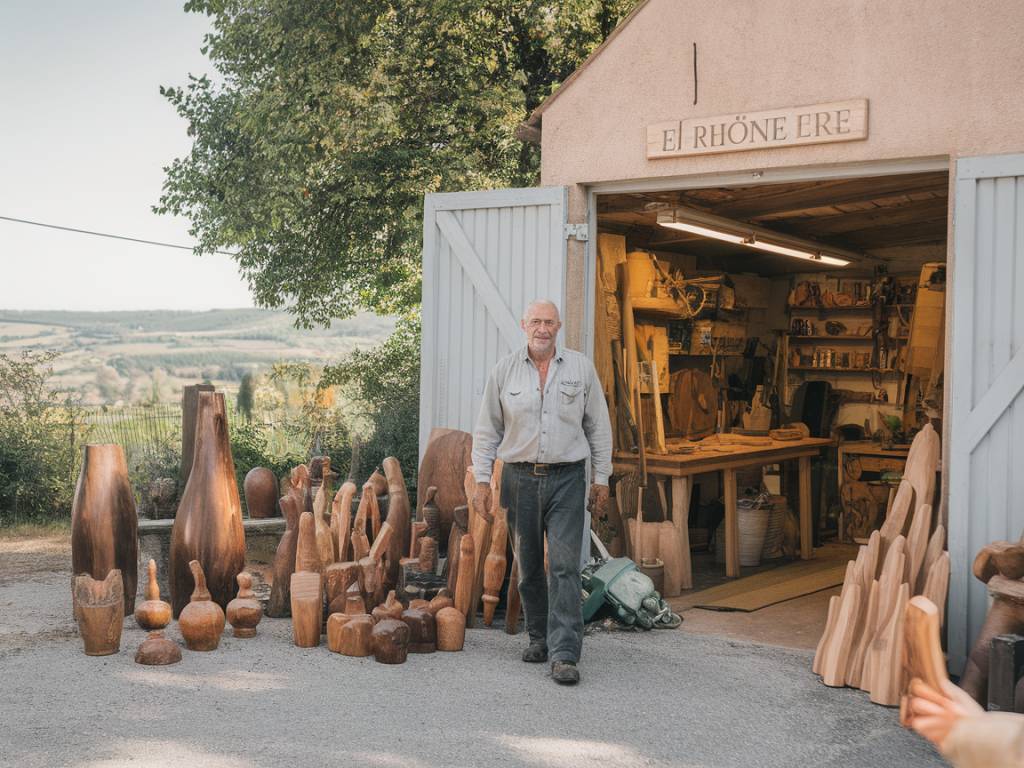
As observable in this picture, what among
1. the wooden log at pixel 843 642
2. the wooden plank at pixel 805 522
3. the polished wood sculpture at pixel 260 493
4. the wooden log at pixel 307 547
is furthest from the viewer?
the wooden plank at pixel 805 522

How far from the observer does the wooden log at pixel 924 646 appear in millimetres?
1799

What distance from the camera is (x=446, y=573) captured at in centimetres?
690

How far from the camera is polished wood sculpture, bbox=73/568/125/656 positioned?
5848 mm

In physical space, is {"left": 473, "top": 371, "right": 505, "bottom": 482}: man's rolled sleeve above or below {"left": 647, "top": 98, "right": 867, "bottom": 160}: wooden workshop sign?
below

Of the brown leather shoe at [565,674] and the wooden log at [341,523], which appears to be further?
the wooden log at [341,523]

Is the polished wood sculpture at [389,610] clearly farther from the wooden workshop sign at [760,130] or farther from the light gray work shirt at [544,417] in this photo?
the wooden workshop sign at [760,130]

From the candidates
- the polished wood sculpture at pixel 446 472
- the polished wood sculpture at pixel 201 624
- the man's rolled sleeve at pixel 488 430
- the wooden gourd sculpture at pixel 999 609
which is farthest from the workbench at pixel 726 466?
the polished wood sculpture at pixel 201 624

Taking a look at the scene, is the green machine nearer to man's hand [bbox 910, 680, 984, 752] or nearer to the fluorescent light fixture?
the fluorescent light fixture

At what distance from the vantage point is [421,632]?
6004 mm

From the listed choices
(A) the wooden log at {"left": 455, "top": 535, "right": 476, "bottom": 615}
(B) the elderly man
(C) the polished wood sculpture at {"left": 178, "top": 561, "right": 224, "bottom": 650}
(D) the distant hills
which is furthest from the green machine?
(D) the distant hills

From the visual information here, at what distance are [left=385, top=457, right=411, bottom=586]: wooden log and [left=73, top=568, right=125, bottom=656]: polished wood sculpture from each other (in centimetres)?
161

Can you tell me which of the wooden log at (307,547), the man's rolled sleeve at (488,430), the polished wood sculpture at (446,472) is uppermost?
the man's rolled sleeve at (488,430)

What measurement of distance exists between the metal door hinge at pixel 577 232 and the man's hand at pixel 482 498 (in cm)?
207

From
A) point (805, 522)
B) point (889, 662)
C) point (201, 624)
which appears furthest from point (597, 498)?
point (805, 522)
